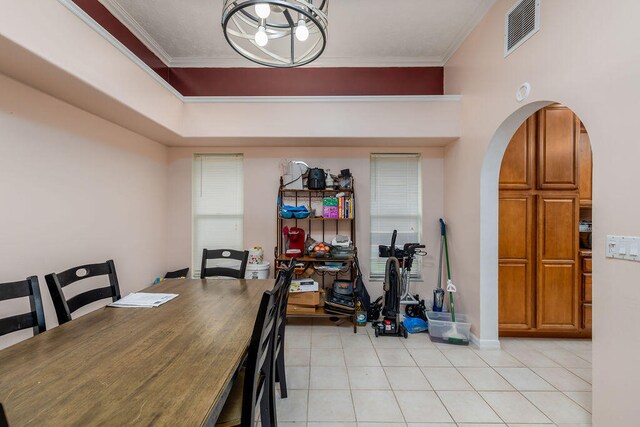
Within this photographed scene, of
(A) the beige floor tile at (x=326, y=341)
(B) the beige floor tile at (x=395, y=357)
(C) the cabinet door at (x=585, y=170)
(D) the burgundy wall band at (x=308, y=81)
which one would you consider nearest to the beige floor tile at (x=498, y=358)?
(B) the beige floor tile at (x=395, y=357)

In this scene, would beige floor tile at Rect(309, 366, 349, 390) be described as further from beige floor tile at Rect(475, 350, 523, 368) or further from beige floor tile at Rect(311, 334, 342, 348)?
beige floor tile at Rect(475, 350, 523, 368)

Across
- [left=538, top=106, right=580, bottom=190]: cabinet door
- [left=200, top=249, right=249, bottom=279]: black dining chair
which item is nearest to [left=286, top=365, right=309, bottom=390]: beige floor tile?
[left=200, top=249, right=249, bottom=279]: black dining chair

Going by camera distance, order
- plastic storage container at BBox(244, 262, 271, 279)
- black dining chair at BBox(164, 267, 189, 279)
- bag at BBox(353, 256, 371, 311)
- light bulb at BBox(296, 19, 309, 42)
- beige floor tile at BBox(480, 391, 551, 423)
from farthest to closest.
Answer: black dining chair at BBox(164, 267, 189, 279) → plastic storage container at BBox(244, 262, 271, 279) → bag at BBox(353, 256, 371, 311) → beige floor tile at BBox(480, 391, 551, 423) → light bulb at BBox(296, 19, 309, 42)

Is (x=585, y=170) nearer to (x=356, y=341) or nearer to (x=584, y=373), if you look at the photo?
(x=584, y=373)

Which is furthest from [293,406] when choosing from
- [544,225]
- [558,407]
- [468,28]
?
[468,28]

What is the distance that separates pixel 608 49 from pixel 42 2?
3.32 metres

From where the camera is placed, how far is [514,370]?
2.47 meters

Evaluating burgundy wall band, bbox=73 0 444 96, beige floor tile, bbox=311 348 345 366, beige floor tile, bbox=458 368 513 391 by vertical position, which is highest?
burgundy wall band, bbox=73 0 444 96

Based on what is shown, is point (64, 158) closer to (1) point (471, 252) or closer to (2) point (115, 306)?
(2) point (115, 306)

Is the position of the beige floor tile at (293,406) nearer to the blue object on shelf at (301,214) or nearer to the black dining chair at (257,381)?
the black dining chair at (257,381)

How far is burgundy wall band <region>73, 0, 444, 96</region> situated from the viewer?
374 cm

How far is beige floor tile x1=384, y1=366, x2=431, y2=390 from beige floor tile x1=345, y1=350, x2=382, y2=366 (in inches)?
6.2

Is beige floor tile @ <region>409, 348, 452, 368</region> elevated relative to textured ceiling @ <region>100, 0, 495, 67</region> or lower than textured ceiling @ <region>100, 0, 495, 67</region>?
lower

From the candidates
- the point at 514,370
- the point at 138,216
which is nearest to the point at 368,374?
the point at 514,370
